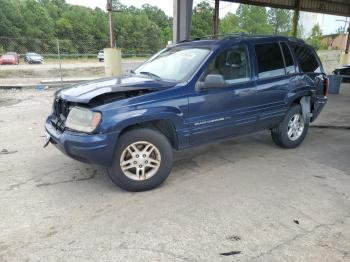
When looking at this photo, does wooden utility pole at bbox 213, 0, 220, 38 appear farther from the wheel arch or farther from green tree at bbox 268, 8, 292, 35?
green tree at bbox 268, 8, 292, 35

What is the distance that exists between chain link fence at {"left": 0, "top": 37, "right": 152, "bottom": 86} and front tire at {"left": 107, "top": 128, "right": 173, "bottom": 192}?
12186 millimetres

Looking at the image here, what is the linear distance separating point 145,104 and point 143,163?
73cm

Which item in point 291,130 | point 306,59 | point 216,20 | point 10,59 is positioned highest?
point 216,20

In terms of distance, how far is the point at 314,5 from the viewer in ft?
75.4

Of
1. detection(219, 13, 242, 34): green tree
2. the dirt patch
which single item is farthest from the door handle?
detection(219, 13, 242, 34): green tree

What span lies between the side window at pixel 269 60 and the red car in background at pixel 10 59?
2585 centimetres

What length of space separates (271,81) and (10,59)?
2713 centimetres

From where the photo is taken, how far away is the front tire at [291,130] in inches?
230

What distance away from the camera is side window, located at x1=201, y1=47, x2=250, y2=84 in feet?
15.6

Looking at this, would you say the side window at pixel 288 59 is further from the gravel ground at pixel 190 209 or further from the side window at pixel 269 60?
the gravel ground at pixel 190 209

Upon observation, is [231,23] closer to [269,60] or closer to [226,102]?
[269,60]

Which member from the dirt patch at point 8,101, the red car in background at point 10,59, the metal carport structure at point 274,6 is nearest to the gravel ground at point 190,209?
the dirt patch at point 8,101

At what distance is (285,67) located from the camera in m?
5.67

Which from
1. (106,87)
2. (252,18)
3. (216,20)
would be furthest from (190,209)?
(252,18)
